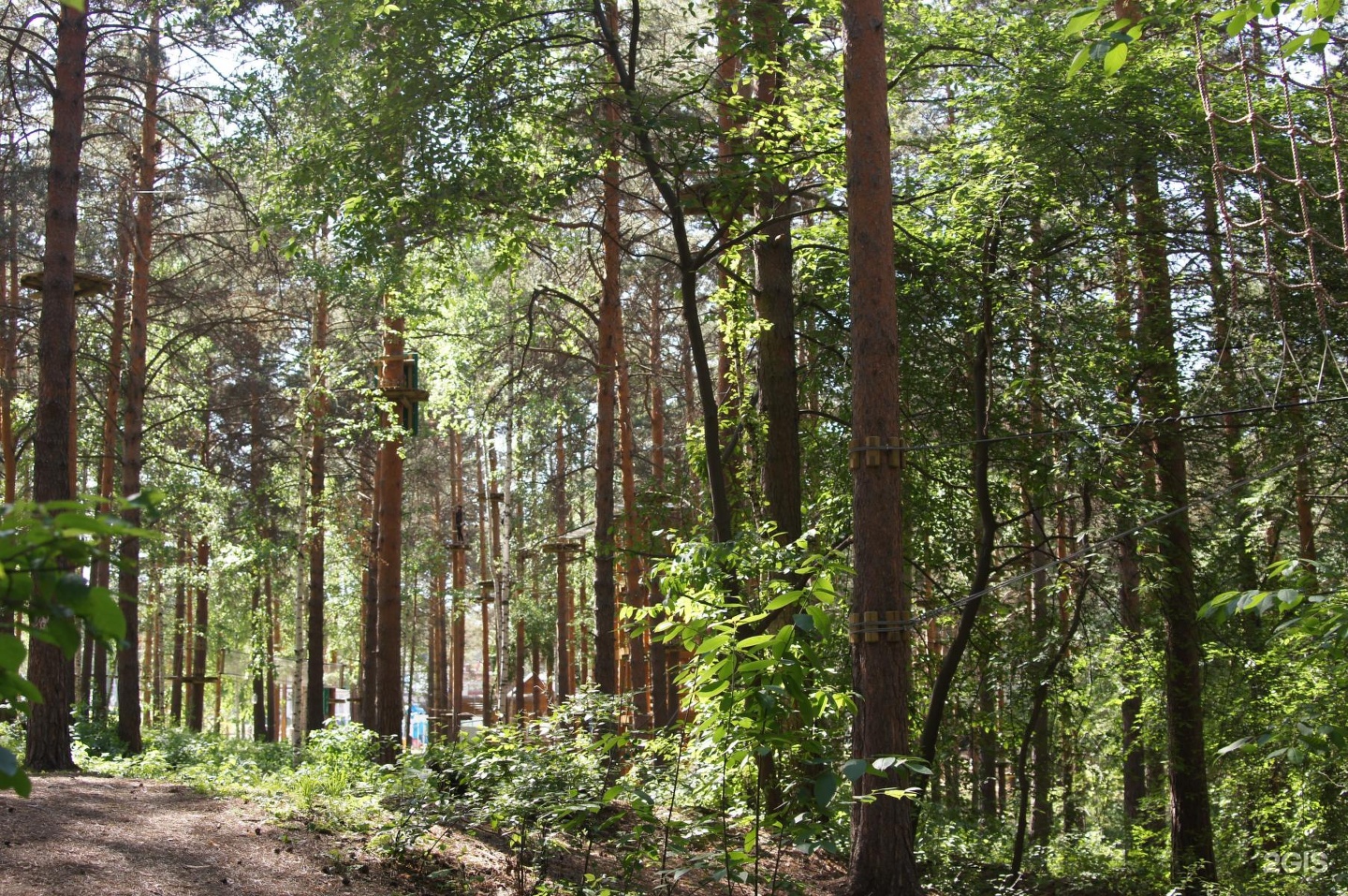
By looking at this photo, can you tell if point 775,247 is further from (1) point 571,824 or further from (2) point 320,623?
(2) point 320,623

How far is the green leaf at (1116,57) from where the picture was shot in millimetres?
3053

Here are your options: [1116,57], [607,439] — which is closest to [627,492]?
[607,439]

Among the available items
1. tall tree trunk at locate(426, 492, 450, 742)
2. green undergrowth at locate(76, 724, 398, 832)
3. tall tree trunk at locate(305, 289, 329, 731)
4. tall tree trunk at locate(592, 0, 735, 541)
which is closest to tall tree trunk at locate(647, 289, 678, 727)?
green undergrowth at locate(76, 724, 398, 832)

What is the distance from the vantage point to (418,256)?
33.1ft

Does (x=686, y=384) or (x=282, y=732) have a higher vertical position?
(x=686, y=384)

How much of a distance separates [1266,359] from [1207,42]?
114 inches

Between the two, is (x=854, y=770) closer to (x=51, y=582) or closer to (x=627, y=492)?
(x=51, y=582)

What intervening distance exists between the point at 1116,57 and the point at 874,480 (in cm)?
356

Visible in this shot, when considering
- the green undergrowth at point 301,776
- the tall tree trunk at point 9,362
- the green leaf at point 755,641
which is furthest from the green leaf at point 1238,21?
the tall tree trunk at point 9,362

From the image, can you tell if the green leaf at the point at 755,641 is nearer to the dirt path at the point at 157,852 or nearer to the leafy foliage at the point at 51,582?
the leafy foliage at the point at 51,582

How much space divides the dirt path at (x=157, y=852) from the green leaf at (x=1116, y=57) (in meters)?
5.68

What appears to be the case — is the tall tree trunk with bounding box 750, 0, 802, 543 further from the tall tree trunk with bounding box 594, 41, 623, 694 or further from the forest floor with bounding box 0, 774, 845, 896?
the tall tree trunk with bounding box 594, 41, 623, 694

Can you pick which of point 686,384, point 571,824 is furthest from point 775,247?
point 686,384

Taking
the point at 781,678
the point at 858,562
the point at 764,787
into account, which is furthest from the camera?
the point at 764,787
